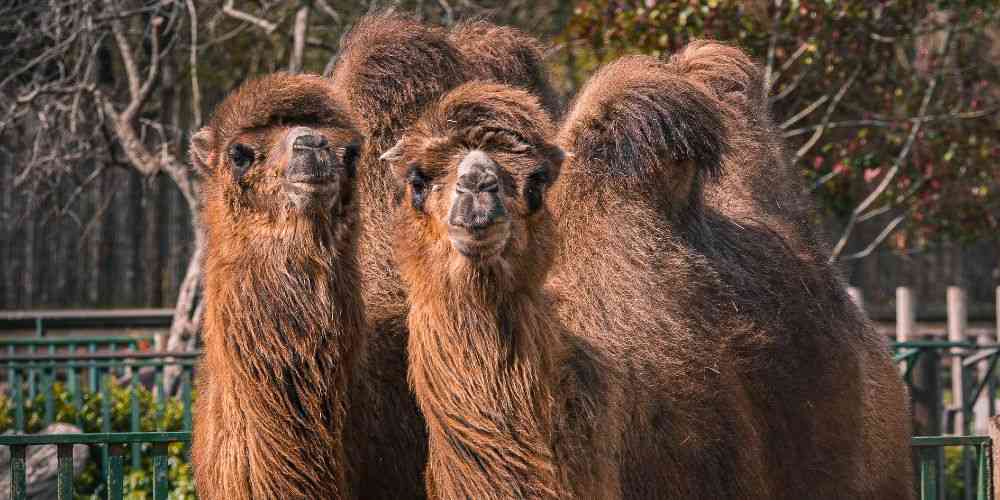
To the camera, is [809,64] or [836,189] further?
[836,189]

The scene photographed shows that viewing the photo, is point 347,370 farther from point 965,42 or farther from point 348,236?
point 965,42

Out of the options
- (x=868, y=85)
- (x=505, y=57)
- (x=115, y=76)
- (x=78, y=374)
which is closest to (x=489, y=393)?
(x=505, y=57)

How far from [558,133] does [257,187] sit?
56.4 inches

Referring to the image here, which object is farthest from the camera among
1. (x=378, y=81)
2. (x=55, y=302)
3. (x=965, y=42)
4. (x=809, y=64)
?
(x=55, y=302)

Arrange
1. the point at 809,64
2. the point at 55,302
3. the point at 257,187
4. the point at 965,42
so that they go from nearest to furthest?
the point at 257,187
the point at 809,64
the point at 965,42
the point at 55,302

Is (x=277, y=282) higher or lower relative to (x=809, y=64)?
lower

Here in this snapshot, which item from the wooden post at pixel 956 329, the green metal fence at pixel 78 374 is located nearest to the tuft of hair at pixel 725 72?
the green metal fence at pixel 78 374

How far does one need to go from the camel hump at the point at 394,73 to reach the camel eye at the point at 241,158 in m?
0.80

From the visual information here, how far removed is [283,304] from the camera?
11.7 ft

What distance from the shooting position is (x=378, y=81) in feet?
15.4

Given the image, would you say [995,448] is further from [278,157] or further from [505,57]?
[278,157]

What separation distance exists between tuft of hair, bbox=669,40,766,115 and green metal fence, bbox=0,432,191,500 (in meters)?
2.71

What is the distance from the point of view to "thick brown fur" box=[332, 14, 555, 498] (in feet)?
13.0

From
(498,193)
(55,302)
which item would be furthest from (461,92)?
(55,302)
